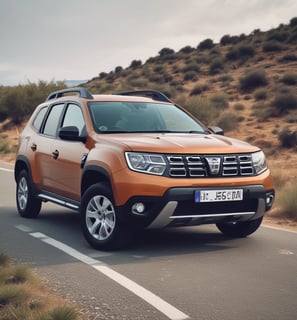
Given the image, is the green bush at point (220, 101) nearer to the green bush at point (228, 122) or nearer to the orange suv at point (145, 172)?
the green bush at point (228, 122)

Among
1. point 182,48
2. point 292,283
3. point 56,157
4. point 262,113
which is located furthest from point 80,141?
point 182,48

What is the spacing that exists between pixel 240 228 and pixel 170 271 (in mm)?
2135

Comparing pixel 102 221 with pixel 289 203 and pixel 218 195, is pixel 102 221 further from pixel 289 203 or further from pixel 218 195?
pixel 289 203

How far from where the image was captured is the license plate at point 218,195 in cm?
644

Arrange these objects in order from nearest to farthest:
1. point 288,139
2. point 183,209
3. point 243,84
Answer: point 183,209 → point 288,139 → point 243,84

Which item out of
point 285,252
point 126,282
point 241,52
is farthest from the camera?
point 241,52

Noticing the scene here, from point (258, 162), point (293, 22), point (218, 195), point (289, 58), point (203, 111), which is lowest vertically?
point (218, 195)

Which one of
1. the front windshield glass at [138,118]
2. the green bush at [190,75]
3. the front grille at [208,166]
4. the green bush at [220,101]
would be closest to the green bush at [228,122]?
the green bush at [220,101]

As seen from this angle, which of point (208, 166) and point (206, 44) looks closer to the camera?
point (208, 166)

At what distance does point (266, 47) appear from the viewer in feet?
180

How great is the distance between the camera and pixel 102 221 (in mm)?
6844

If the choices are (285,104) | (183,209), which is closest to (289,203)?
(183,209)

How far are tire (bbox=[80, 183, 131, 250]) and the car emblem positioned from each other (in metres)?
1.10

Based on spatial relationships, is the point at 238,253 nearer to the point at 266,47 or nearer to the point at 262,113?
the point at 262,113
